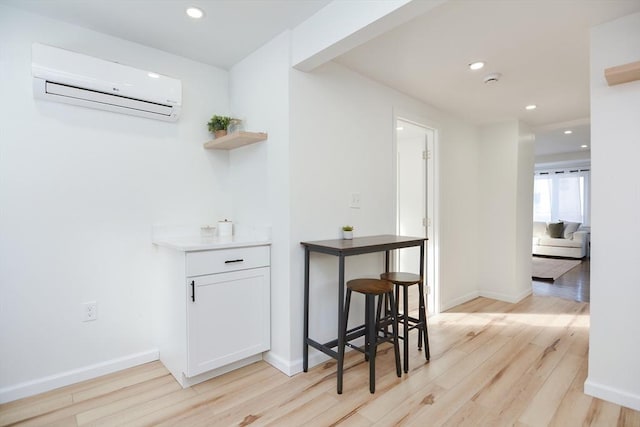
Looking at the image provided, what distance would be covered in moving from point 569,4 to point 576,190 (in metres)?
8.48

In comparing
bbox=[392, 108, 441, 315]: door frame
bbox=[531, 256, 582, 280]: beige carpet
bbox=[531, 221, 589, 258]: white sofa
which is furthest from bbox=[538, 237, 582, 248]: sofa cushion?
bbox=[392, 108, 441, 315]: door frame

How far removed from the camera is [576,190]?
8.45 m

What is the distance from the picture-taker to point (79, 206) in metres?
2.14

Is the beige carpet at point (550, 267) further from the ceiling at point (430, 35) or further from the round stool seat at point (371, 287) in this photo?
the round stool seat at point (371, 287)

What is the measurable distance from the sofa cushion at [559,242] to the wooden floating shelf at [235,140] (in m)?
7.22

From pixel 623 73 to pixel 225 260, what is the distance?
8.02ft

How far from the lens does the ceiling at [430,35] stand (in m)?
1.87

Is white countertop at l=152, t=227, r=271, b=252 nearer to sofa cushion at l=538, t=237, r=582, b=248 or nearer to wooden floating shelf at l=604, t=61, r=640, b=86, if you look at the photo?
wooden floating shelf at l=604, t=61, r=640, b=86

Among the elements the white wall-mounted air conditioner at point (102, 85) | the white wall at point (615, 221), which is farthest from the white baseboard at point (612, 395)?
the white wall-mounted air conditioner at point (102, 85)

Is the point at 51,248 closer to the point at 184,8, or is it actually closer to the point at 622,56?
the point at 184,8

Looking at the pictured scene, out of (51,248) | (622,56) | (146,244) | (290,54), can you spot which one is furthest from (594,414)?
(51,248)

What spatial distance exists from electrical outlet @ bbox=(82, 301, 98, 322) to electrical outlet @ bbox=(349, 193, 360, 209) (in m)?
1.91

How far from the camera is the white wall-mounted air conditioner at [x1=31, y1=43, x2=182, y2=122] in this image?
1939mm

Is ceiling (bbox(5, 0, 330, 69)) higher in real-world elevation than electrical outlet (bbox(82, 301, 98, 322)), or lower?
higher
